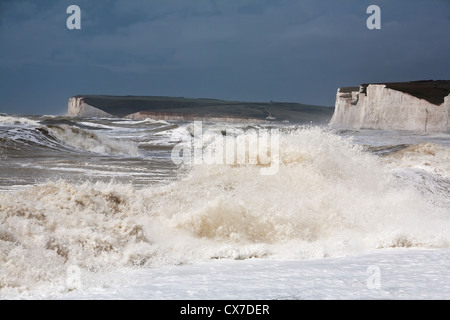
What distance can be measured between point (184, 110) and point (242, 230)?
491 ft

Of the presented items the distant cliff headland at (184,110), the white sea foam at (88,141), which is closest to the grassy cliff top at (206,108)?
the distant cliff headland at (184,110)

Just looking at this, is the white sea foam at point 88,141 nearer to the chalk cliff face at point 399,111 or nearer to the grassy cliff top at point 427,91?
the chalk cliff face at point 399,111

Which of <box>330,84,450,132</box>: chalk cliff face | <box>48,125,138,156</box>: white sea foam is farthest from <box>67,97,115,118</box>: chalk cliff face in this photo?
<box>48,125,138,156</box>: white sea foam

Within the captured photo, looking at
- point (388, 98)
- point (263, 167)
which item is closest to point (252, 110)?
point (388, 98)

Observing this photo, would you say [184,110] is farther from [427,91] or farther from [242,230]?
[242,230]

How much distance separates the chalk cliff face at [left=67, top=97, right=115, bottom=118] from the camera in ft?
464

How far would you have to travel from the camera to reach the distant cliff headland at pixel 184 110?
14225cm

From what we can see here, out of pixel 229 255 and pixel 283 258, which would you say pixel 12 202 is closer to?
pixel 229 255

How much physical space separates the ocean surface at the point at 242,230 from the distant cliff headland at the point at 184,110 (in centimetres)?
11690

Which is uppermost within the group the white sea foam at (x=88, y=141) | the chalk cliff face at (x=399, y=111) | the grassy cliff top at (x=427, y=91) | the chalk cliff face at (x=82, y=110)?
the chalk cliff face at (x=82, y=110)

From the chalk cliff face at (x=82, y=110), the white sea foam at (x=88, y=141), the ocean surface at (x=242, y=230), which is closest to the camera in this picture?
the ocean surface at (x=242, y=230)

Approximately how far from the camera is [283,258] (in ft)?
17.6

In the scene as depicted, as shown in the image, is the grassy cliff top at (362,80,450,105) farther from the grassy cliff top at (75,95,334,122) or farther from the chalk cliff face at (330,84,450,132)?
the grassy cliff top at (75,95,334,122)

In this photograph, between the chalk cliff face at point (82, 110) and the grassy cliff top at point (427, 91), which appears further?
the chalk cliff face at point (82, 110)
